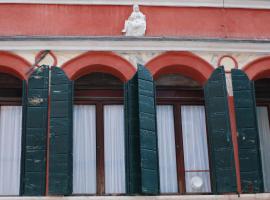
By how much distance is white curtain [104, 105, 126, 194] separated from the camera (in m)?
12.0

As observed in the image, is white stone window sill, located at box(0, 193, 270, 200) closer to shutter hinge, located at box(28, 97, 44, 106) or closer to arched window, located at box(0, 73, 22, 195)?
arched window, located at box(0, 73, 22, 195)

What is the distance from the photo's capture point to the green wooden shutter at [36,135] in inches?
447

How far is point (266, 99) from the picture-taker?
13055 mm

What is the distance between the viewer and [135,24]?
12508mm

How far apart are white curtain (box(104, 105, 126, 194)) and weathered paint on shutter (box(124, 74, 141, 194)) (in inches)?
13.6

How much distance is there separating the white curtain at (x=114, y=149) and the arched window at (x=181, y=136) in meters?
0.68

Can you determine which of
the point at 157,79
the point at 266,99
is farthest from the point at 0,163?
the point at 266,99

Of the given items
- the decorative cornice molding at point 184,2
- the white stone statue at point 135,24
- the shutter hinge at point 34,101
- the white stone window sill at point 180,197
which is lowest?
the white stone window sill at point 180,197

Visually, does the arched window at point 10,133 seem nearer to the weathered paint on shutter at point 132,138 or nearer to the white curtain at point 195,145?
the weathered paint on shutter at point 132,138

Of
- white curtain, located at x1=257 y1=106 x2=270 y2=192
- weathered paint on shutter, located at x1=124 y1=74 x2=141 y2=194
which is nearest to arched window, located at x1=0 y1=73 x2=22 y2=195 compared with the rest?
weathered paint on shutter, located at x1=124 y1=74 x2=141 y2=194

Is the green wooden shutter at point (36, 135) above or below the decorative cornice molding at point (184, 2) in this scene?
below

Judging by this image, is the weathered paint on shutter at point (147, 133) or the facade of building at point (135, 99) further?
the facade of building at point (135, 99)

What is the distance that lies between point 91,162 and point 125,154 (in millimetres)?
645

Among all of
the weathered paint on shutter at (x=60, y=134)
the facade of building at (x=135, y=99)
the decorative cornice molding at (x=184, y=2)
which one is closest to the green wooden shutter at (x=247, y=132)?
the facade of building at (x=135, y=99)
